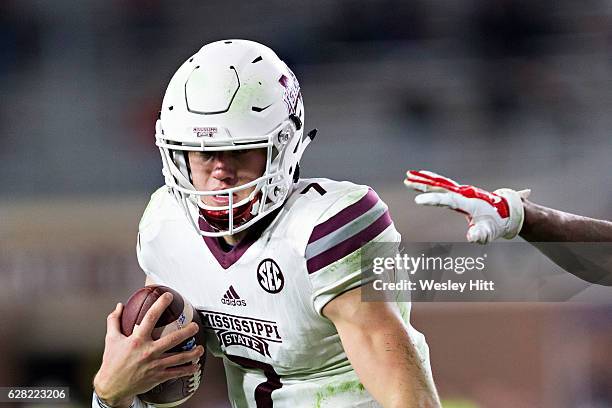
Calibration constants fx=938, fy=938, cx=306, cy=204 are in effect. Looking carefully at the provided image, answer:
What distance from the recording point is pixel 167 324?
1.51 metres

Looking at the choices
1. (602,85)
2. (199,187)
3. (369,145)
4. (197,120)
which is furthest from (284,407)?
(602,85)

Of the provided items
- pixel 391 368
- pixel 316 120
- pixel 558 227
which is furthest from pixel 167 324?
pixel 316 120

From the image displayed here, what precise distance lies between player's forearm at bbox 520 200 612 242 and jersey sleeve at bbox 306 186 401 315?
0.23 m

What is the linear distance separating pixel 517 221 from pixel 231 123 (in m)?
0.48

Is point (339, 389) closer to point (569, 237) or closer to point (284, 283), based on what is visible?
point (284, 283)

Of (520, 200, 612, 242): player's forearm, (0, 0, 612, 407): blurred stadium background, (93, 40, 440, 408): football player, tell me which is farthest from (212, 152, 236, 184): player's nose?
(0, 0, 612, 407): blurred stadium background

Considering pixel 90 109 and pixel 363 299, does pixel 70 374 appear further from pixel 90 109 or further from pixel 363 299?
pixel 363 299

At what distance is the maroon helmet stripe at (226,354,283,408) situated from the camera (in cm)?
159

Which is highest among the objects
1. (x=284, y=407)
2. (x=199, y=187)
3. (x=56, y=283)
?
(x=199, y=187)

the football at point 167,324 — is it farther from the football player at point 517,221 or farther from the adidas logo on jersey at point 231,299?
the football player at point 517,221

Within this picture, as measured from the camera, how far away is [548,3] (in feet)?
10.2

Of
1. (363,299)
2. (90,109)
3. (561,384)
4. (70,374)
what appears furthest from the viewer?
(90,109)

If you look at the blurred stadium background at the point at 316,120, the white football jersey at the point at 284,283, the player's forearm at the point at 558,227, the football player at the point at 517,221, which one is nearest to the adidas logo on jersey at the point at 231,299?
the white football jersey at the point at 284,283

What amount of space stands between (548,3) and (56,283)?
5.99 feet
